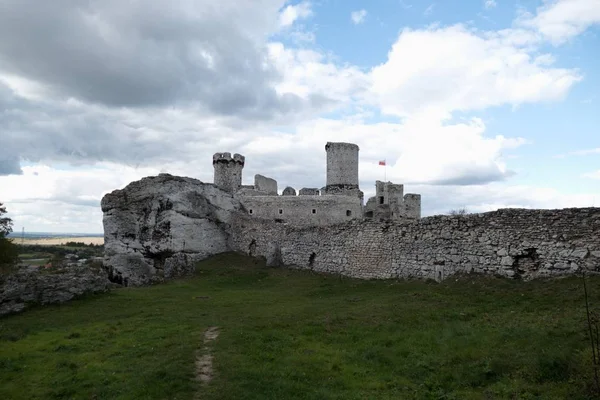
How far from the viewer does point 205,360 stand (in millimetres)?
11180

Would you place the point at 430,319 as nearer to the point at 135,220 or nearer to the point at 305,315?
the point at 305,315

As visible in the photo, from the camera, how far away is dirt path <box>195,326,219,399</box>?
10.0 m

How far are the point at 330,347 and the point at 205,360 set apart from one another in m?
3.20

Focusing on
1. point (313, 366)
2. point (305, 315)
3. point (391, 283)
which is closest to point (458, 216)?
point (391, 283)

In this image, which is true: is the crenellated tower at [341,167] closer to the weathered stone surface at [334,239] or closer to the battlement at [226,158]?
the weathered stone surface at [334,239]

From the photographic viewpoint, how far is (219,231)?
122 feet

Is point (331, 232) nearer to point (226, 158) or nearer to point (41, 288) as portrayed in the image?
point (41, 288)

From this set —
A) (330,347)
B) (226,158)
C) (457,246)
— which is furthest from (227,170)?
(330,347)

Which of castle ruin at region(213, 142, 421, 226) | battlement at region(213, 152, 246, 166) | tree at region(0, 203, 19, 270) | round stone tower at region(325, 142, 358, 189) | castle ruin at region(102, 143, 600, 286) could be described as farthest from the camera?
battlement at region(213, 152, 246, 166)

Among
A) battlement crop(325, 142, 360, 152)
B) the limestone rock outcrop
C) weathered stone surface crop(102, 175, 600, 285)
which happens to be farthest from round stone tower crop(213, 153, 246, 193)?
battlement crop(325, 142, 360, 152)

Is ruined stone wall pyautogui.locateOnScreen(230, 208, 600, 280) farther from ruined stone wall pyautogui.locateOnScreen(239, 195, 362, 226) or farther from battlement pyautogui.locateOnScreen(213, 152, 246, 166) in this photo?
battlement pyautogui.locateOnScreen(213, 152, 246, 166)

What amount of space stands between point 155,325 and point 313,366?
23.2 feet

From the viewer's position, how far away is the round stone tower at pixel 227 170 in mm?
43125

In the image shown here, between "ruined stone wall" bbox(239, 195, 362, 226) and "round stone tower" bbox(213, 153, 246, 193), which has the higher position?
"round stone tower" bbox(213, 153, 246, 193)
